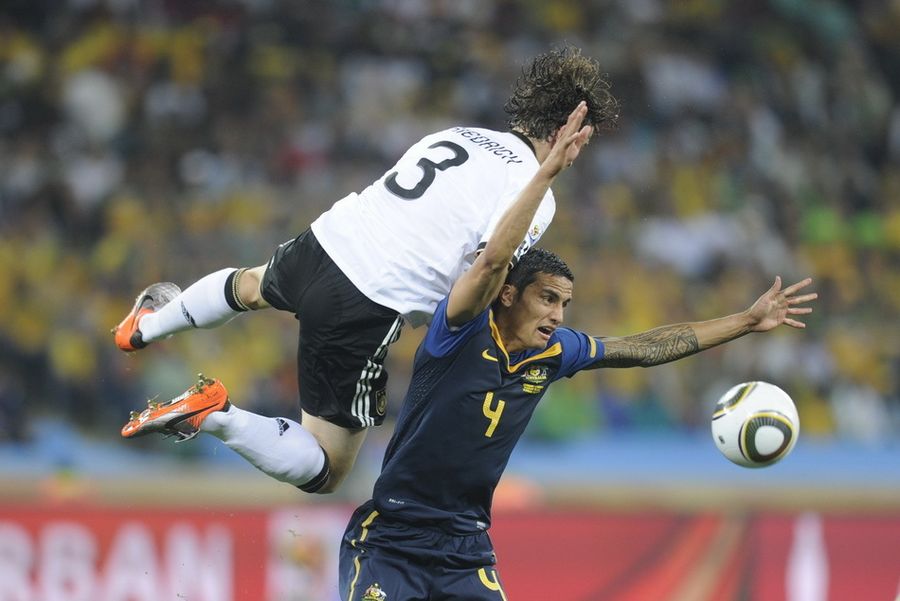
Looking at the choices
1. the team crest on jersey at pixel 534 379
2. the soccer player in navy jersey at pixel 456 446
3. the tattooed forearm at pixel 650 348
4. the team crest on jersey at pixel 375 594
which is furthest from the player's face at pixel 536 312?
the team crest on jersey at pixel 375 594

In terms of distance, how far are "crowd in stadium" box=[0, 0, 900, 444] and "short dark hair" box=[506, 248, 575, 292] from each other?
14.8ft

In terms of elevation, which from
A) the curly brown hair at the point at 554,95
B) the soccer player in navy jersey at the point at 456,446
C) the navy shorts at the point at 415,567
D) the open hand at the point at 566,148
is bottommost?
the navy shorts at the point at 415,567

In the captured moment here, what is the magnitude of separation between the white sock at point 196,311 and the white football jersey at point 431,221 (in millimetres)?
743

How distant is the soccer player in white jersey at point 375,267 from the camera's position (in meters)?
5.60

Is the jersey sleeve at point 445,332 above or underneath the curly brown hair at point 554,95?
underneath

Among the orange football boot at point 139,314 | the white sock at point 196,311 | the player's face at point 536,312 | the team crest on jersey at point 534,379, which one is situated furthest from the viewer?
the orange football boot at point 139,314

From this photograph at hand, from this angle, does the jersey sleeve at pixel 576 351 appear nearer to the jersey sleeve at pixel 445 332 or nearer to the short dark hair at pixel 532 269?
the short dark hair at pixel 532 269

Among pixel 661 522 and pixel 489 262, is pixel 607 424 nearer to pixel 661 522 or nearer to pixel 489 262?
pixel 661 522

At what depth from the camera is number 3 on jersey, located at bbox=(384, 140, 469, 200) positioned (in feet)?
18.5

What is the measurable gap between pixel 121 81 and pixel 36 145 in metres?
1.02

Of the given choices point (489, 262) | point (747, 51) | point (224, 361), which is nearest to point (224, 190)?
point (224, 361)

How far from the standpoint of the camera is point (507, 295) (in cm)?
540

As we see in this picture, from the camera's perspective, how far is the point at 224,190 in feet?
39.0

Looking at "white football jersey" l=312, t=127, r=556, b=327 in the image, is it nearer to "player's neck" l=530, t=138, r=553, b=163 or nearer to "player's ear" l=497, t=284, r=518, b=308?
"player's neck" l=530, t=138, r=553, b=163
